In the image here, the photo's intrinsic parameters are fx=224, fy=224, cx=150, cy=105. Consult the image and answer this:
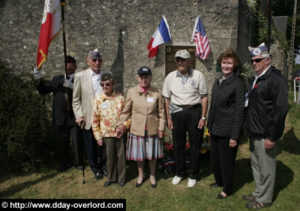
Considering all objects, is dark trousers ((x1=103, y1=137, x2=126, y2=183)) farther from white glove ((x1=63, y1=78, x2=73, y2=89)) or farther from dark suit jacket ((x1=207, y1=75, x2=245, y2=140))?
dark suit jacket ((x1=207, y1=75, x2=245, y2=140))

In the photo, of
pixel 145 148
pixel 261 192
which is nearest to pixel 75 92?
pixel 145 148

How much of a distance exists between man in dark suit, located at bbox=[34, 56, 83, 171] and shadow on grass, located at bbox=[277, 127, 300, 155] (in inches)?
169

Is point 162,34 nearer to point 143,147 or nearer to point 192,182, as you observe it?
point 143,147

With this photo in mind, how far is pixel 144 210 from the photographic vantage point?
3.00m

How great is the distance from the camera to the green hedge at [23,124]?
12.5 ft

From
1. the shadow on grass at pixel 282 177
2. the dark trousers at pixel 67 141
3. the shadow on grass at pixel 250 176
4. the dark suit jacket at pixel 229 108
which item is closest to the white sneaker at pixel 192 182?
the shadow on grass at pixel 250 176

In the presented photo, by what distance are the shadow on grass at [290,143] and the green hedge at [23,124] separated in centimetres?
488

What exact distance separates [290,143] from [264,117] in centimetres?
347

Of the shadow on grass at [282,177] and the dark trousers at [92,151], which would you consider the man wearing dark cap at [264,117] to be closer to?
the shadow on grass at [282,177]

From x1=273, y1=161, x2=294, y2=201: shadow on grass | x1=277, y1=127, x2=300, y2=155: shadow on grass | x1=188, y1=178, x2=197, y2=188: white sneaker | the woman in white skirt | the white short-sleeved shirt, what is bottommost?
x1=273, y1=161, x2=294, y2=201: shadow on grass

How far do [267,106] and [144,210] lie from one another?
2.06 meters

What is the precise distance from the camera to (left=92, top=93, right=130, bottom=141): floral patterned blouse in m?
3.39

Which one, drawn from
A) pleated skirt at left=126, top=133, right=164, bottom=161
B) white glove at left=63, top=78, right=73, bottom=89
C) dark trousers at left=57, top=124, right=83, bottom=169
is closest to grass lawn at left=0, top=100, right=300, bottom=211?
dark trousers at left=57, top=124, right=83, bottom=169

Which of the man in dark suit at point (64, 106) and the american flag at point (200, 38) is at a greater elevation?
the american flag at point (200, 38)
